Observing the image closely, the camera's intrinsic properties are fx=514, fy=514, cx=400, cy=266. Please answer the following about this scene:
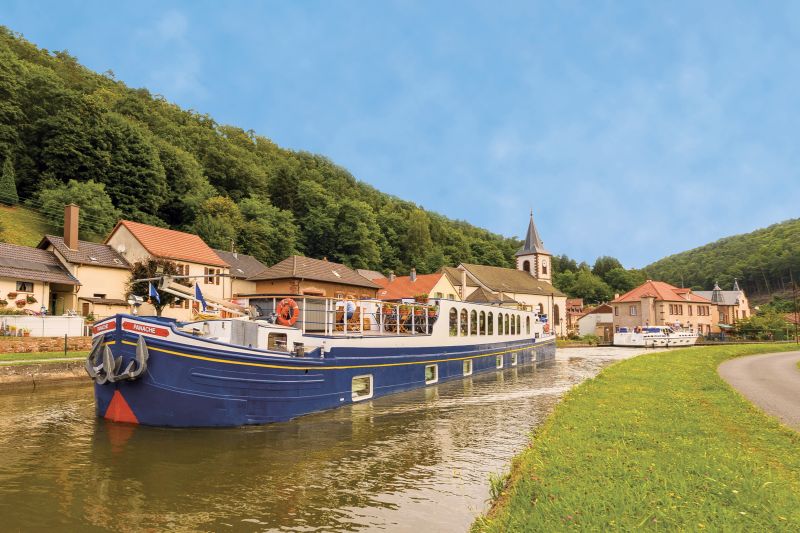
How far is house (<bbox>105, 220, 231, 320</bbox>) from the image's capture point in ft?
137

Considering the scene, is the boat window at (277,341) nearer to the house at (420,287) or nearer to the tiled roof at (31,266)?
the tiled roof at (31,266)

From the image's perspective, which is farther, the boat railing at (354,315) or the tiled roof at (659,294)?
the tiled roof at (659,294)

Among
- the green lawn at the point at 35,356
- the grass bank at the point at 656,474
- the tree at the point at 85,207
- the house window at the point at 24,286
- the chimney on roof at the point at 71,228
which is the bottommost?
the grass bank at the point at 656,474

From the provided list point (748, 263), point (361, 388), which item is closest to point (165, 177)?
point (361, 388)

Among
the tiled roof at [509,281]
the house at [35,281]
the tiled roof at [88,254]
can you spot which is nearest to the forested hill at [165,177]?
the tiled roof at [88,254]

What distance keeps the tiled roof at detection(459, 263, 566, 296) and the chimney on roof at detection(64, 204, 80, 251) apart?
46139 mm

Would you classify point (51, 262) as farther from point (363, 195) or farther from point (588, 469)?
point (363, 195)

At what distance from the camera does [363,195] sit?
117125mm

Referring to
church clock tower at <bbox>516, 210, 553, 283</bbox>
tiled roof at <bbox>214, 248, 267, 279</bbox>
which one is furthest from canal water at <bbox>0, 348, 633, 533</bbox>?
church clock tower at <bbox>516, 210, 553, 283</bbox>

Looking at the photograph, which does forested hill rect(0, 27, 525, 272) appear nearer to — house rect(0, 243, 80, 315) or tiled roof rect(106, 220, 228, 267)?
tiled roof rect(106, 220, 228, 267)

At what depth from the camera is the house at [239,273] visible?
50.9 metres

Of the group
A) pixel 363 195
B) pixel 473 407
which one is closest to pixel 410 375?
pixel 473 407

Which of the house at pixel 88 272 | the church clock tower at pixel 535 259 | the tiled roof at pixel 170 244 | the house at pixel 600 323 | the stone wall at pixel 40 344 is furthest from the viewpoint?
the church clock tower at pixel 535 259

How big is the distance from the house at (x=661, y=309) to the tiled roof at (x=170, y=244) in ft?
173
